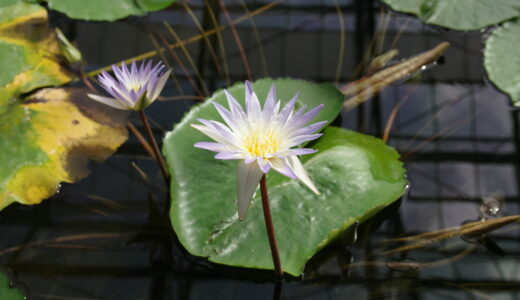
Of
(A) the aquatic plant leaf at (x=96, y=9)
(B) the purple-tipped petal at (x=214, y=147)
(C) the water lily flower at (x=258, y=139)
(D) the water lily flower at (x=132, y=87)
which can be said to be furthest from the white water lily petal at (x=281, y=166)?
(A) the aquatic plant leaf at (x=96, y=9)

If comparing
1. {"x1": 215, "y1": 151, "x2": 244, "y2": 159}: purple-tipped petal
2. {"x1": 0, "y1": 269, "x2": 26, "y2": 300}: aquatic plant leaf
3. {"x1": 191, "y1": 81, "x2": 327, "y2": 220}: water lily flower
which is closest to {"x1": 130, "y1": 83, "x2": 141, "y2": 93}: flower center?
{"x1": 191, "y1": 81, "x2": 327, "y2": 220}: water lily flower

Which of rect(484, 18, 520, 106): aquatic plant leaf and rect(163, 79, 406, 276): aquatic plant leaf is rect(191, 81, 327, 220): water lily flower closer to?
rect(163, 79, 406, 276): aquatic plant leaf

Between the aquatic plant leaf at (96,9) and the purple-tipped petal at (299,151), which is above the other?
the purple-tipped petal at (299,151)

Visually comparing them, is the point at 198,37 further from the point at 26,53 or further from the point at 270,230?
the point at 270,230

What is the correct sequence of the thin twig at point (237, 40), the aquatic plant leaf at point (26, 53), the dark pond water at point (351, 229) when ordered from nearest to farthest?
1. the dark pond water at point (351, 229)
2. the aquatic plant leaf at point (26, 53)
3. the thin twig at point (237, 40)

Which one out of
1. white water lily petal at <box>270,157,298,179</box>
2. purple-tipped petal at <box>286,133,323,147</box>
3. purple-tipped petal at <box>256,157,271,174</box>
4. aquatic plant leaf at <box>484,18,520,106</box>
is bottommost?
aquatic plant leaf at <box>484,18,520,106</box>

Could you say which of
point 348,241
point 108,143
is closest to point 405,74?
point 348,241

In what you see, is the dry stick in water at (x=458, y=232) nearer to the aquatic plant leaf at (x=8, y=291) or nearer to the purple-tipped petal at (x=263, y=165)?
the purple-tipped petal at (x=263, y=165)

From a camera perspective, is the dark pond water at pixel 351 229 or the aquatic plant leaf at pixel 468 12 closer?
the dark pond water at pixel 351 229
